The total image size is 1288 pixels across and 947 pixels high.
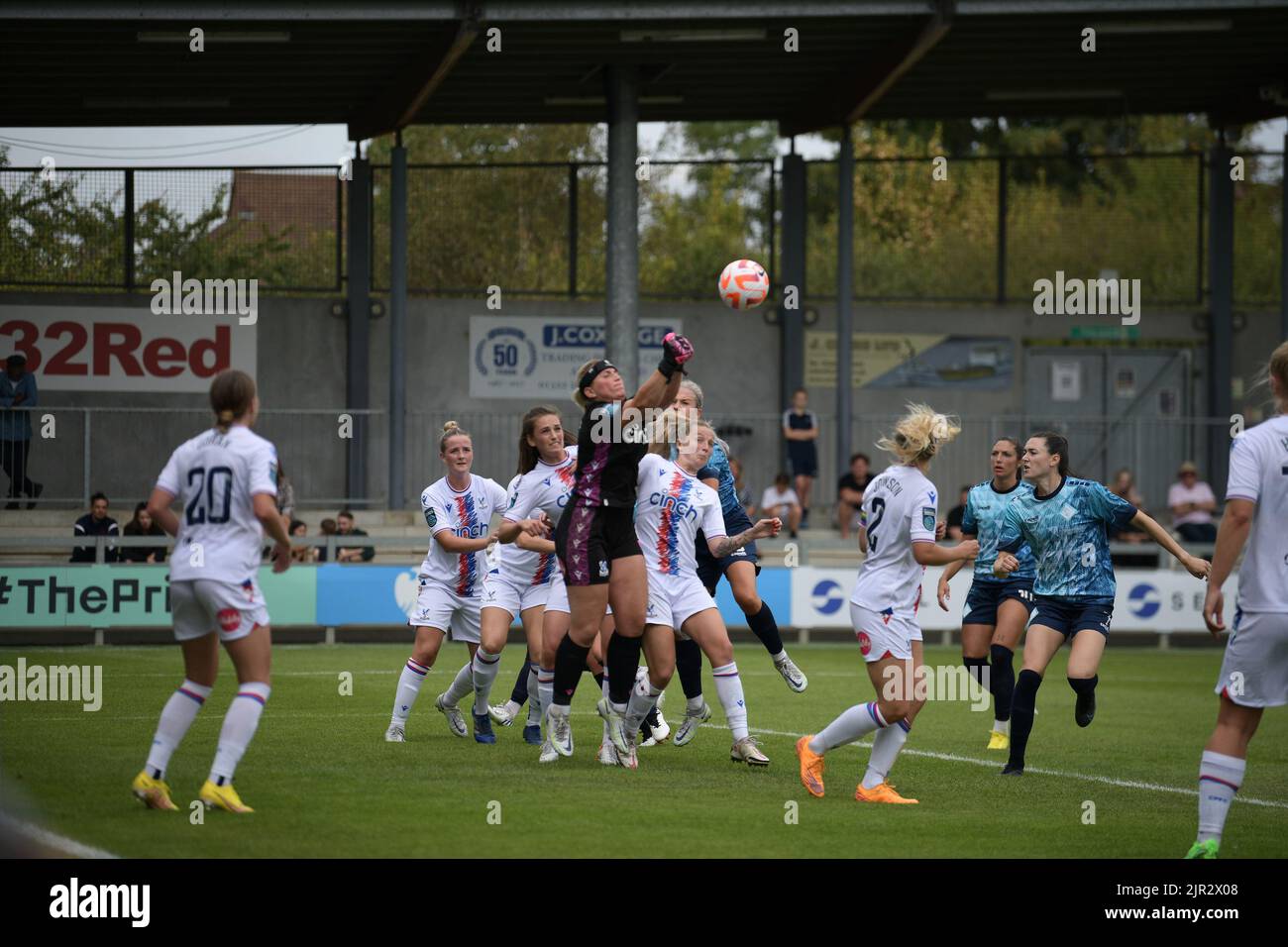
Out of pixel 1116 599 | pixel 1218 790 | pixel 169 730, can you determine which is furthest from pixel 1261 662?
pixel 1116 599

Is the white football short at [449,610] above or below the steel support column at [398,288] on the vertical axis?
below

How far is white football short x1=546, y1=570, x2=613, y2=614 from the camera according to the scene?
11078 millimetres

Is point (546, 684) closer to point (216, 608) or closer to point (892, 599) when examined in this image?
point (892, 599)

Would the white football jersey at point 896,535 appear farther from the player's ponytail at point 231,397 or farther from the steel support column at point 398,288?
the steel support column at point 398,288

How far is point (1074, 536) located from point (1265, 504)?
348cm

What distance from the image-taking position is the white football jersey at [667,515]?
1026cm

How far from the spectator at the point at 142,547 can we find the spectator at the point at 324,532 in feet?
6.78

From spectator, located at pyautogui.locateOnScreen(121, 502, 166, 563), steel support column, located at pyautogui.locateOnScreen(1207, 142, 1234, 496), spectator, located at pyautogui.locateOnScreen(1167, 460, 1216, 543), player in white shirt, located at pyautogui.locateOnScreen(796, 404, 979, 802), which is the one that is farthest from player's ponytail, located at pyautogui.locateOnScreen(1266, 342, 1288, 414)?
steel support column, located at pyautogui.locateOnScreen(1207, 142, 1234, 496)

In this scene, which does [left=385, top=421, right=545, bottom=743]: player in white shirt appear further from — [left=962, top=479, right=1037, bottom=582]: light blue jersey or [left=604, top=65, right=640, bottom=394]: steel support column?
[left=604, top=65, right=640, bottom=394]: steel support column

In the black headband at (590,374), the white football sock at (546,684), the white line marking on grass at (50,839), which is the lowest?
the white line marking on grass at (50,839)

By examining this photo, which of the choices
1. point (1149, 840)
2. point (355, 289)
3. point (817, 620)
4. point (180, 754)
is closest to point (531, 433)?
point (180, 754)

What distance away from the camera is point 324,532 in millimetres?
23125

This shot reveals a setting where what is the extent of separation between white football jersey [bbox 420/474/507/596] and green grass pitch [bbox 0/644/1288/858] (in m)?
1.12

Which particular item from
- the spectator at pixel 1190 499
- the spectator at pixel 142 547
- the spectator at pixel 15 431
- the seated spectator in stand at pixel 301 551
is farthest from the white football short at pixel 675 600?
the spectator at pixel 1190 499
